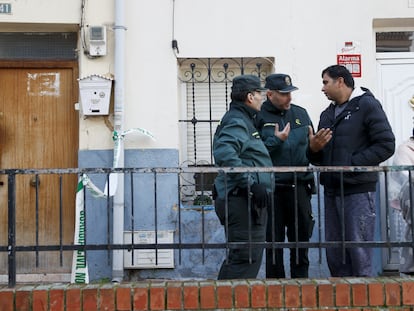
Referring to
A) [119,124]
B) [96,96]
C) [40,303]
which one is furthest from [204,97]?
[40,303]

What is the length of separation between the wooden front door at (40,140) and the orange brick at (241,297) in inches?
116

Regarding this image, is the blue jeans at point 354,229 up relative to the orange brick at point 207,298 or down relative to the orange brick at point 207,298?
up

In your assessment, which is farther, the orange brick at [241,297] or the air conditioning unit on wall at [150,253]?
the air conditioning unit on wall at [150,253]

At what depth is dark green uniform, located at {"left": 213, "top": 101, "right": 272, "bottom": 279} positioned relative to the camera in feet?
12.2

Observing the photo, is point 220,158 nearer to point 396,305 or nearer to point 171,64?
point 396,305

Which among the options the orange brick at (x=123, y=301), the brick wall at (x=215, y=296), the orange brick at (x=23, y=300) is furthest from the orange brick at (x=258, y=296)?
the orange brick at (x=23, y=300)

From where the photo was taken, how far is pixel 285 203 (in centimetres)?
445

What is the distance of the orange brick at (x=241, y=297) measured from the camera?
3471 mm

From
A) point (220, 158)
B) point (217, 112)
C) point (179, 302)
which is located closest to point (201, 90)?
point (217, 112)

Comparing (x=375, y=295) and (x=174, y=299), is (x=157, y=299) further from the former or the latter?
(x=375, y=295)

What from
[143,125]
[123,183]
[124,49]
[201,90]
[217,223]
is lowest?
[217,223]

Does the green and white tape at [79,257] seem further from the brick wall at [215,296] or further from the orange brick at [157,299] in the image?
the orange brick at [157,299]

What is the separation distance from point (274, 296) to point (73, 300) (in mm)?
1270

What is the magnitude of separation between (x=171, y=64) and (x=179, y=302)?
2.98 m
